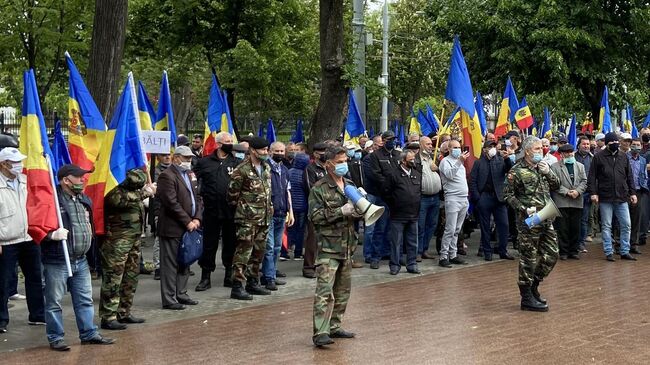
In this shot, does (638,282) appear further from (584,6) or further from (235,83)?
(235,83)

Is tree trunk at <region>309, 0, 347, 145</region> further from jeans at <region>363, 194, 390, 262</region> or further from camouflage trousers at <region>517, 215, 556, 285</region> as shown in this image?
camouflage trousers at <region>517, 215, 556, 285</region>

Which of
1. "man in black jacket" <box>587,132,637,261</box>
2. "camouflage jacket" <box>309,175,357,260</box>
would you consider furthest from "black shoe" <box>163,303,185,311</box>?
"man in black jacket" <box>587,132,637,261</box>

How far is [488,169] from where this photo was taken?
1477 cm

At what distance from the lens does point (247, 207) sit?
11008mm

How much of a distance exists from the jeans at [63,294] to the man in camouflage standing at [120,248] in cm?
64

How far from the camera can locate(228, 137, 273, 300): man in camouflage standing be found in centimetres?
1099

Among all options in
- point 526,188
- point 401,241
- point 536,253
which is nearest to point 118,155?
point 526,188

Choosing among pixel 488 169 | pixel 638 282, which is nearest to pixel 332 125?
pixel 488 169

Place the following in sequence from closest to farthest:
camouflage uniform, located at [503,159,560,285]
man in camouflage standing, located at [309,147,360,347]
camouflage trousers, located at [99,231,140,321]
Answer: man in camouflage standing, located at [309,147,360,347], camouflage trousers, located at [99,231,140,321], camouflage uniform, located at [503,159,560,285]

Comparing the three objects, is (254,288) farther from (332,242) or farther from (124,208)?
(332,242)

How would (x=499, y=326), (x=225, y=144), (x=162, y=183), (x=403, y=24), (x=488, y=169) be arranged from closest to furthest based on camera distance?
(x=499, y=326), (x=162, y=183), (x=225, y=144), (x=488, y=169), (x=403, y=24)

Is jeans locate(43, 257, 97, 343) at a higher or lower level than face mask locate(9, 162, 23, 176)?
lower

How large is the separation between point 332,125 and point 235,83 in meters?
6.33

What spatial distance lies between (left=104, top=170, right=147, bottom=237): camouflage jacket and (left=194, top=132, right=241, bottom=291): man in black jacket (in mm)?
2210
